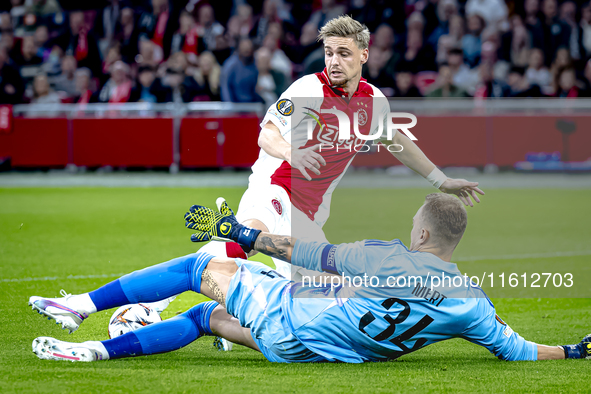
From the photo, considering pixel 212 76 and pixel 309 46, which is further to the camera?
pixel 309 46

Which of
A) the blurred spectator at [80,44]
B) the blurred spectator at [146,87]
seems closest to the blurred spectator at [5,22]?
the blurred spectator at [80,44]

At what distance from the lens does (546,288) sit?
6.58 metres

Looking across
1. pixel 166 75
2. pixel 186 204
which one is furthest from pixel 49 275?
pixel 166 75

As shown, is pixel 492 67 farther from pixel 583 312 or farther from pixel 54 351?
pixel 54 351

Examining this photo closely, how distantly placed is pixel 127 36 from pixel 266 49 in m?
3.99

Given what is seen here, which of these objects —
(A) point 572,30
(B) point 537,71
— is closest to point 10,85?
(B) point 537,71

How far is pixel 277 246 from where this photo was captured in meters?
3.87

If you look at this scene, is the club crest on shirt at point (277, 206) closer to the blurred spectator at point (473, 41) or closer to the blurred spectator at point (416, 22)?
the blurred spectator at point (416, 22)

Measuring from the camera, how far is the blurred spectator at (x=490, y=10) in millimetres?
16594

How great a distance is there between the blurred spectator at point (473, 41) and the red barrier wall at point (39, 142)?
27.1 ft

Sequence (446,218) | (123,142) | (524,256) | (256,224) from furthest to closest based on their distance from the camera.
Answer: (123,142) → (524,256) → (256,224) → (446,218)

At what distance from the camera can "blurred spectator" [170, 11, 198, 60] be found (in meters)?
16.4

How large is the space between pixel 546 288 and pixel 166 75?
10490 millimetres

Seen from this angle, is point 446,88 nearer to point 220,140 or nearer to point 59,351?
point 220,140
